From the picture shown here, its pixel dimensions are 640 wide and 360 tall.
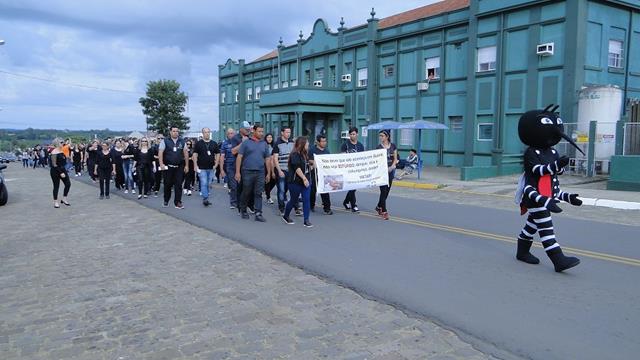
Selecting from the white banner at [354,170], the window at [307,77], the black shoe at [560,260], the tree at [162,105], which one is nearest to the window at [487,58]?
the window at [307,77]

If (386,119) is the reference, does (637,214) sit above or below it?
below

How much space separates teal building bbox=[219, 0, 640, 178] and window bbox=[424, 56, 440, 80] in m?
0.05

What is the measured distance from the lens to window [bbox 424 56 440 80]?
91.7ft

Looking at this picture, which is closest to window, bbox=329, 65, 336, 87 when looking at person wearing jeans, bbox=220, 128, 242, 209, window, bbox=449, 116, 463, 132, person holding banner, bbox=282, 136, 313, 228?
window, bbox=449, 116, 463, 132

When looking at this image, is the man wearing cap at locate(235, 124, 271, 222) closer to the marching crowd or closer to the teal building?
the marching crowd


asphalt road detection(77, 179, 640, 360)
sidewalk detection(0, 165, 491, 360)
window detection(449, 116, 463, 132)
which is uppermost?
window detection(449, 116, 463, 132)

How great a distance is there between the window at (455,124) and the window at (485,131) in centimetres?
144

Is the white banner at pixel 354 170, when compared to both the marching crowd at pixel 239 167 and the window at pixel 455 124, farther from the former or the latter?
the window at pixel 455 124

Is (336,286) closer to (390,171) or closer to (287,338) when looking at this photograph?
(287,338)

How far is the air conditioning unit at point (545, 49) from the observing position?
867 inches

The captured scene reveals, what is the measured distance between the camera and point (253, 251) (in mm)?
7348

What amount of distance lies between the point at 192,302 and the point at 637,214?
10.4 metres

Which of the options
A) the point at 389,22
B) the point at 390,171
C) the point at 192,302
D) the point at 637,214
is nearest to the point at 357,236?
the point at 390,171

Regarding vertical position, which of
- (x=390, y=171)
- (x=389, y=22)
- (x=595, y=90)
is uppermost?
(x=389, y=22)
